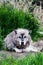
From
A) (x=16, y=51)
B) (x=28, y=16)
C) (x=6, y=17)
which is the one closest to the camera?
(x=16, y=51)

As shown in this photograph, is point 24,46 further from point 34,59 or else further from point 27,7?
point 27,7

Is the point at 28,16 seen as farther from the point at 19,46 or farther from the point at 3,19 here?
the point at 19,46

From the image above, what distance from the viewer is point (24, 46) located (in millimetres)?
10766

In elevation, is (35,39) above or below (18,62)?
below

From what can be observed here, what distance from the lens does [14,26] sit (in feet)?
44.0

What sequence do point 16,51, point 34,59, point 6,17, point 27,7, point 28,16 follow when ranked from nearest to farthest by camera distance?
point 34,59 → point 16,51 → point 6,17 → point 28,16 → point 27,7

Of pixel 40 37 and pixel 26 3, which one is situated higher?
pixel 26 3

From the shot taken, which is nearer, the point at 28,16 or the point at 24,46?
the point at 24,46

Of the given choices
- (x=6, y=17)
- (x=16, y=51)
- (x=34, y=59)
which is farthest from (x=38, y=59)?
(x=6, y=17)

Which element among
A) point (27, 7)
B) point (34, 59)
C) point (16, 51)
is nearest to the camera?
point (34, 59)

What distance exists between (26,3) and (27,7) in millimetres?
418

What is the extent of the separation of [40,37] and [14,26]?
1.48 m

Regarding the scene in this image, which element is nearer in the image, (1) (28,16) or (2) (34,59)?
(2) (34,59)

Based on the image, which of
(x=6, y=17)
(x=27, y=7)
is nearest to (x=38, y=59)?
(x=6, y=17)
